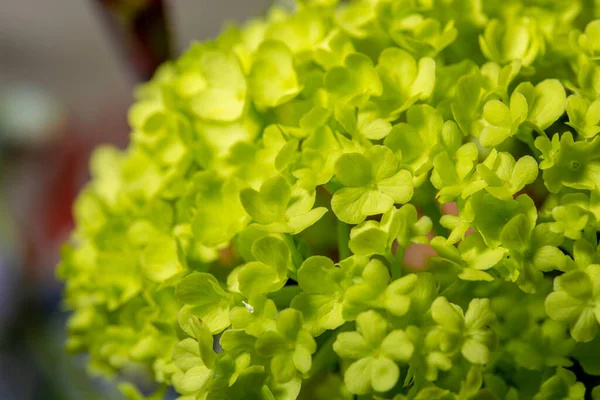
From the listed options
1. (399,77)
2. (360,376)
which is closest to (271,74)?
(399,77)

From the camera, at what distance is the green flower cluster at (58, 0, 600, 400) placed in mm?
281

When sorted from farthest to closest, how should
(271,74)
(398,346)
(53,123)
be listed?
(53,123) < (271,74) < (398,346)

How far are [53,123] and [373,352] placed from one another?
1.06 meters

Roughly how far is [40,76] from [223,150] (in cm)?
127

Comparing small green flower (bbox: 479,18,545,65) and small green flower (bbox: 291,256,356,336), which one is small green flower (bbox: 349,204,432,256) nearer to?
small green flower (bbox: 291,256,356,336)

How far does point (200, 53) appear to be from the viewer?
0.42 m

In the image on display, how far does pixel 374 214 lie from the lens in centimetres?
29

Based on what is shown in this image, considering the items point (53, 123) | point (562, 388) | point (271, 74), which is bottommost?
point (53, 123)

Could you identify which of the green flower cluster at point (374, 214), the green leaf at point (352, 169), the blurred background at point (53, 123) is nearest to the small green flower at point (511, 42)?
the green flower cluster at point (374, 214)

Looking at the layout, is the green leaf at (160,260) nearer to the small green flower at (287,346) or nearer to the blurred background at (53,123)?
the small green flower at (287,346)

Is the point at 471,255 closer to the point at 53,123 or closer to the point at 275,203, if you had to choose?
the point at 275,203

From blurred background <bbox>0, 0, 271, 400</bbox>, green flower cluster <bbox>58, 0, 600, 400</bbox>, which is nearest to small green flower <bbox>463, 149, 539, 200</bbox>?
green flower cluster <bbox>58, 0, 600, 400</bbox>

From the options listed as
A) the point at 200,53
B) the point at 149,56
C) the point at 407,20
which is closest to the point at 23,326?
the point at 149,56

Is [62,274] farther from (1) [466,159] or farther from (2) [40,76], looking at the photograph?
(2) [40,76]
